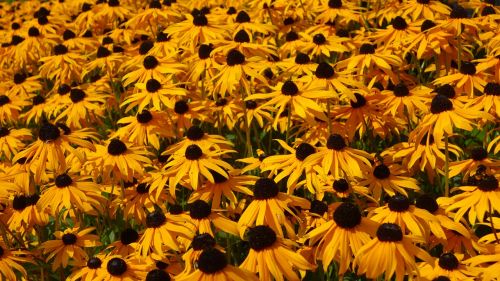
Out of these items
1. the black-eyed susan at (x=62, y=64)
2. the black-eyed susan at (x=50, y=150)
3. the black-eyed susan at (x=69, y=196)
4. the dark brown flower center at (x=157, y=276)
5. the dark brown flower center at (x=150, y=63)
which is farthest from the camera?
the black-eyed susan at (x=62, y=64)

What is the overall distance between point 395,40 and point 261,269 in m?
3.72

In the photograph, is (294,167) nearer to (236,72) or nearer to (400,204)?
(400,204)

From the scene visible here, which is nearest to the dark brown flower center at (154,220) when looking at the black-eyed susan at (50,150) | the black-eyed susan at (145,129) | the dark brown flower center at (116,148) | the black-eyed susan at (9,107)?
the black-eyed susan at (50,150)

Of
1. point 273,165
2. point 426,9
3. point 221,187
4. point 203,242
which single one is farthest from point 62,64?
point 203,242

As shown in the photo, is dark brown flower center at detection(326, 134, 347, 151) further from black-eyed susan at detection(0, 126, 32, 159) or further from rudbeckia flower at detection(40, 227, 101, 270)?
black-eyed susan at detection(0, 126, 32, 159)

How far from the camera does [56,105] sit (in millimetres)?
6668

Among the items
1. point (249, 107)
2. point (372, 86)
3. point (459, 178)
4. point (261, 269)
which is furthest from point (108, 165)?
point (459, 178)

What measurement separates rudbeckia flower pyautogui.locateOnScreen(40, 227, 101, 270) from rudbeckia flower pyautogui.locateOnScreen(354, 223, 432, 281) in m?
2.21

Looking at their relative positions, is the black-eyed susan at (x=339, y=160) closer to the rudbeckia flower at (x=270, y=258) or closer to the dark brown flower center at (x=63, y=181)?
the rudbeckia flower at (x=270, y=258)

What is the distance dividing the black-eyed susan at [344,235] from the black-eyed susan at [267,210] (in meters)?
0.31

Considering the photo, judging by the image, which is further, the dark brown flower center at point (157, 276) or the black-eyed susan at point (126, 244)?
the black-eyed susan at point (126, 244)

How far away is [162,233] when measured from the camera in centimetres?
387

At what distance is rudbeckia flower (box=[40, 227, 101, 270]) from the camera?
4465 millimetres

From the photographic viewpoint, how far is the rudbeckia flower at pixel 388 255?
119 inches
